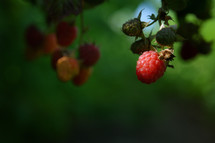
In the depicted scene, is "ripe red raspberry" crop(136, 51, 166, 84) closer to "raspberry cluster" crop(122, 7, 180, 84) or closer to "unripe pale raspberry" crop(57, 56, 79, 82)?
"raspberry cluster" crop(122, 7, 180, 84)

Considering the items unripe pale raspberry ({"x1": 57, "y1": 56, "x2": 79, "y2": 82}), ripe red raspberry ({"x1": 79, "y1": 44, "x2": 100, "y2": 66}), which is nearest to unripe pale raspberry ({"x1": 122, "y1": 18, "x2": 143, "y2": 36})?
unripe pale raspberry ({"x1": 57, "y1": 56, "x2": 79, "y2": 82})

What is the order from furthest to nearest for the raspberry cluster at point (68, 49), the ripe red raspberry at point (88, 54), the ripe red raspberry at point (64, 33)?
the ripe red raspberry at point (64, 33)
the ripe red raspberry at point (88, 54)
the raspberry cluster at point (68, 49)

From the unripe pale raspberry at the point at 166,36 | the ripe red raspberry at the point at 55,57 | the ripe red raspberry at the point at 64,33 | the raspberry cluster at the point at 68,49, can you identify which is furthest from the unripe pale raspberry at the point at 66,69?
the unripe pale raspberry at the point at 166,36

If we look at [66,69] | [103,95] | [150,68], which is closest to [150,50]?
[150,68]

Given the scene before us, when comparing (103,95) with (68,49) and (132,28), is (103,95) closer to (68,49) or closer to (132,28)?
(68,49)

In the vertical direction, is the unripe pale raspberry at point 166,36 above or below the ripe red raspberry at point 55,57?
below

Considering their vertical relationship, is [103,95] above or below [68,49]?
above

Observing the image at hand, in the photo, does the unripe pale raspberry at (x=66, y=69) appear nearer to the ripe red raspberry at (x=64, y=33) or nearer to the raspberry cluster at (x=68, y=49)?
the raspberry cluster at (x=68, y=49)
